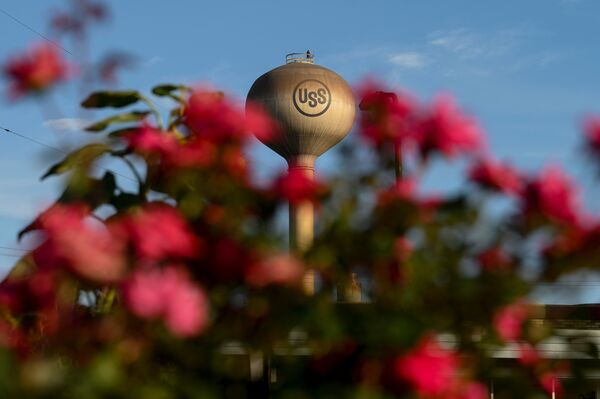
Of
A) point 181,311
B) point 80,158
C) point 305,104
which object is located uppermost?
point 305,104

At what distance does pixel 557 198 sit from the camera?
254 cm

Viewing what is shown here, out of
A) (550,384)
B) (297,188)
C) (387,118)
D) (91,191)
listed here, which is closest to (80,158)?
(91,191)

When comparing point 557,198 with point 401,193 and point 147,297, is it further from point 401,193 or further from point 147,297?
point 147,297

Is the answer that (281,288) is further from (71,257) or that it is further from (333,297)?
(71,257)

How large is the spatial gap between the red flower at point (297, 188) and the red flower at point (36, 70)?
0.76 m

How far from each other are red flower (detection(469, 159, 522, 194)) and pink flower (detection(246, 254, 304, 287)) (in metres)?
0.73

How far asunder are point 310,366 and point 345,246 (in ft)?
1.12

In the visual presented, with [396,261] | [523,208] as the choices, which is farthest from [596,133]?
[396,261]

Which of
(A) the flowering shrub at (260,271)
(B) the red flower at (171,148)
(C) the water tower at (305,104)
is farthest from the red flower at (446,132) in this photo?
(C) the water tower at (305,104)

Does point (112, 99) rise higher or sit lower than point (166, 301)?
higher

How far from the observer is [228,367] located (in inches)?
92.4

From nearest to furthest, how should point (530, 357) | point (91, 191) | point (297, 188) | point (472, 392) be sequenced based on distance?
1. point (472, 392)
2. point (297, 188)
3. point (91, 191)
4. point (530, 357)

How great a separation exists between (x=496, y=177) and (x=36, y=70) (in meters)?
1.41

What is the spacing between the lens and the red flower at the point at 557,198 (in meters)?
2.53
